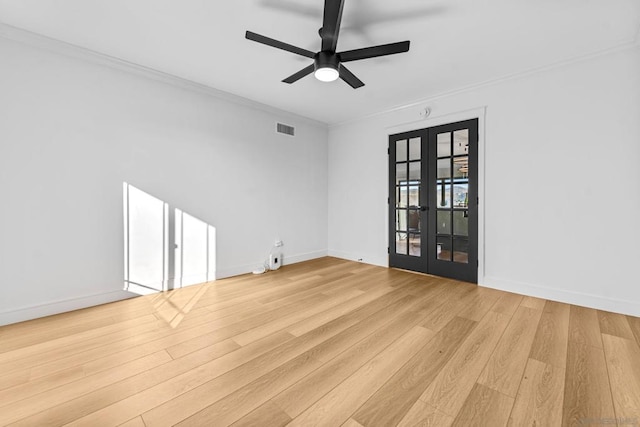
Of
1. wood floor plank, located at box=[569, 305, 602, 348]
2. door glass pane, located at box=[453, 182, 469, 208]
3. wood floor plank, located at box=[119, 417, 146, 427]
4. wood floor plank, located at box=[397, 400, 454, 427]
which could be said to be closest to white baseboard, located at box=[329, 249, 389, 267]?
door glass pane, located at box=[453, 182, 469, 208]

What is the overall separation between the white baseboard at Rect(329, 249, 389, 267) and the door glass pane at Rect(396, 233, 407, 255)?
0.29 metres

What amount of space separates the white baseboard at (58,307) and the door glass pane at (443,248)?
412cm

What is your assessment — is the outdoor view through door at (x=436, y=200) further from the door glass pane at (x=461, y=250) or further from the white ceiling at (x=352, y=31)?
the white ceiling at (x=352, y=31)

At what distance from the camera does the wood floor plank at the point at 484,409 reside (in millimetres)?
1325

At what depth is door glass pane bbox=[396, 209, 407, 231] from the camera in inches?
169

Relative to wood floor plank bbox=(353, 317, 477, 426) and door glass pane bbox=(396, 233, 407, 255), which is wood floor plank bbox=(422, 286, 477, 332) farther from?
door glass pane bbox=(396, 233, 407, 255)

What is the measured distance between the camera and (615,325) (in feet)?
7.73

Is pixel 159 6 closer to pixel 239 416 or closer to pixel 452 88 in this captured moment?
Result: pixel 239 416

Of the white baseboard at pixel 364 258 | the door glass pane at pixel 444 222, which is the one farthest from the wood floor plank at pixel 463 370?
the white baseboard at pixel 364 258

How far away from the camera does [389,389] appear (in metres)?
1.56

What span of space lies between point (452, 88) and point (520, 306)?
9.41ft

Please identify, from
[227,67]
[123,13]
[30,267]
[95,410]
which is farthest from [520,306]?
[30,267]

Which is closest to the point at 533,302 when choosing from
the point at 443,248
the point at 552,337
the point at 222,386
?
the point at 552,337

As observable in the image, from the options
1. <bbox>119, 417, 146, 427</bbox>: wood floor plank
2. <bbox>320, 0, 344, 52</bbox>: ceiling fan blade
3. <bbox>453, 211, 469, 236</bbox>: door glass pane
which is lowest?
<bbox>119, 417, 146, 427</bbox>: wood floor plank
